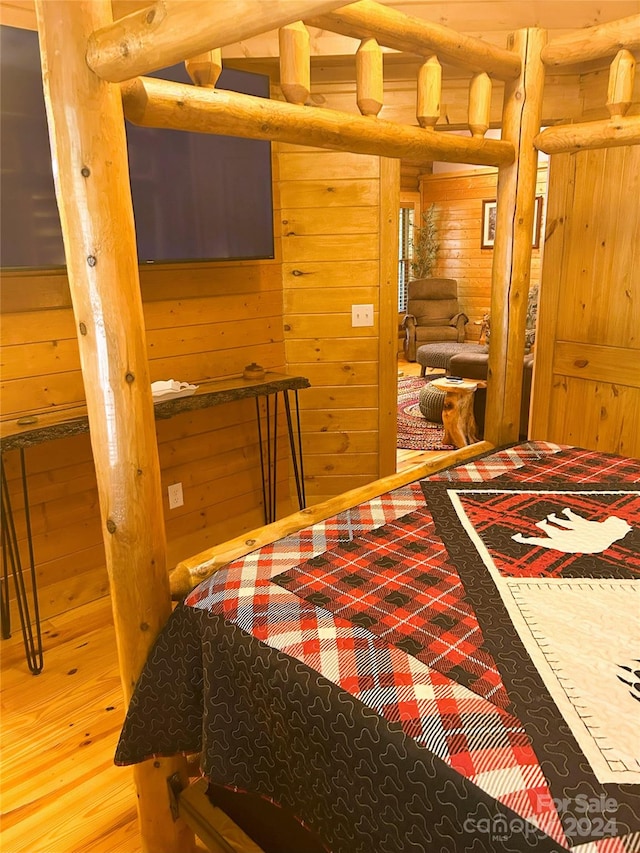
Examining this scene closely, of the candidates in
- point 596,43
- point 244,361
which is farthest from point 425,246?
point 596,43

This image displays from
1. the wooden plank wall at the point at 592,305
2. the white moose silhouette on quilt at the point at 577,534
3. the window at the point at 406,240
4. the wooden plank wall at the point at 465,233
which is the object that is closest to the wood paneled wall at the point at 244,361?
the wooden plank wall at the point at 592,305

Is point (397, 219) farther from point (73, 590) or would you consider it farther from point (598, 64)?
point (73, 590)

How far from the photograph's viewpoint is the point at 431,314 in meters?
8.16

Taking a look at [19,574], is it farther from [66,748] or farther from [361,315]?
[361,315]

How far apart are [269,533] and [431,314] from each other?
273 inches

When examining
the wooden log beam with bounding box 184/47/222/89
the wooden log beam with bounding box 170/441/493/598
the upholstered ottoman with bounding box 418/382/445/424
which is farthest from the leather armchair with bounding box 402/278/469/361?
the wooden log beam with bounding box 184/47/222/89

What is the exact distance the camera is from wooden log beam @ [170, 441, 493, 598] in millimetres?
1490

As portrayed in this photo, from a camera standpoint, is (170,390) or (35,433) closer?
(35,433)

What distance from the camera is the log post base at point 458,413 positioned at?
4.68 metres

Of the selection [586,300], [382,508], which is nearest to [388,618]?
[382,508]

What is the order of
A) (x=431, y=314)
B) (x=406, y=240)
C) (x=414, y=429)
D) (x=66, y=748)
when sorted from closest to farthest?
(x=66, y=748) < (x=414, y=429) < (x=431, y=314) < (x=406, y=240)

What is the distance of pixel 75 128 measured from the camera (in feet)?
3.90

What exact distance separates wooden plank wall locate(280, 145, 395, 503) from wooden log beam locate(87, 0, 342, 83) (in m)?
2.16

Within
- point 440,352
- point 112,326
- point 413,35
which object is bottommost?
point 440,352
